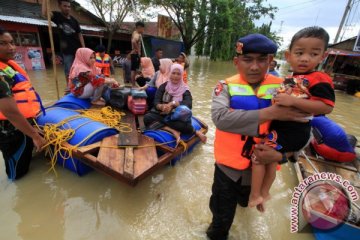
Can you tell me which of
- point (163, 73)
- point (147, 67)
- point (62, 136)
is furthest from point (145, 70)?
point (62, 136)

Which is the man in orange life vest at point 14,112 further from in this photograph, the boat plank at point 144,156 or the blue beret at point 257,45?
the blue beret at point 257,45

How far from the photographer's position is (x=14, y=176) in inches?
121

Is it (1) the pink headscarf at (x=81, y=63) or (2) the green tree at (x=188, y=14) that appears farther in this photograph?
(2) the green tree at (x=188, y=14)

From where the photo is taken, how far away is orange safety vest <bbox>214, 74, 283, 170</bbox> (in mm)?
1575

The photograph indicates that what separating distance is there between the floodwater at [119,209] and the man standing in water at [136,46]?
504 centimetres

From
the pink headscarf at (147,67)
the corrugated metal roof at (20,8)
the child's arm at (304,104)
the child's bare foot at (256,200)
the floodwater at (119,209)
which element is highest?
the corrugated metal roof at (20,8)

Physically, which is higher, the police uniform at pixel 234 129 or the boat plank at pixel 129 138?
the police uniform at pixel 234 129

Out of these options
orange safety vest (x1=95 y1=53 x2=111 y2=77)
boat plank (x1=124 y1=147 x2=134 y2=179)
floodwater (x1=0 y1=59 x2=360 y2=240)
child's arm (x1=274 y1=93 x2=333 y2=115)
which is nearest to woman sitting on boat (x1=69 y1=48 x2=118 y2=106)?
floodwater (x1=0 y1=59 x2=360 y2=240)

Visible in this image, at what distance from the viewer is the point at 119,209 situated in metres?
2.78

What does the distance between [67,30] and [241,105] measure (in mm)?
5154

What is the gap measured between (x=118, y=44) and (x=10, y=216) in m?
19.2

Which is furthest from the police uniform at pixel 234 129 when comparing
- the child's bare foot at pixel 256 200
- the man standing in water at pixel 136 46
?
the man standing in water at pixel 136 46

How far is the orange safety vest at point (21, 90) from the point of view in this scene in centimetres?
258

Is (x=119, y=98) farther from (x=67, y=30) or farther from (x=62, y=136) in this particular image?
(x=67, y=30)
